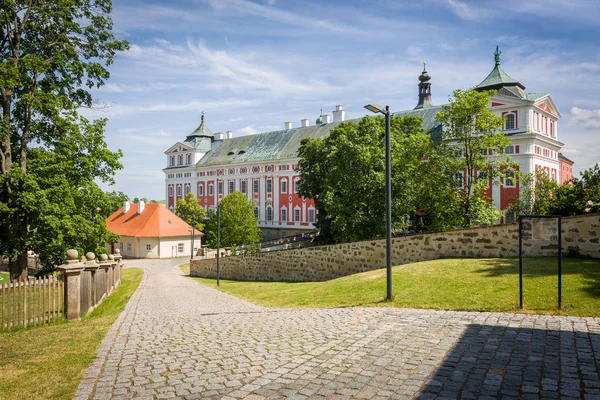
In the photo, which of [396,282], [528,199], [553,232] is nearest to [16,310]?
[396,282]

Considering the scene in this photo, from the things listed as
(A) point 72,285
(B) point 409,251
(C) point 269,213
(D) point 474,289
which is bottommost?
(D) point 474,289

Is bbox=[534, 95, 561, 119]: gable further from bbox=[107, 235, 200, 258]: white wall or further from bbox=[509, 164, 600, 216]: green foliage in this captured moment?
bbox=[107, 235, 200, 258]: white wall

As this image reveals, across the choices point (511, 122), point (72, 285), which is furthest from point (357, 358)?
point (511, 122)

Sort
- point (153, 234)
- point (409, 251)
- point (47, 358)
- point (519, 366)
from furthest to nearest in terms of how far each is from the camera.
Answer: point (153, 234) < point (409, 251) < point (47, 358) < point (519, 366)

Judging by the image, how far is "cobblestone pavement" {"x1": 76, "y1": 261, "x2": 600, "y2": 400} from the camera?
5457 mm

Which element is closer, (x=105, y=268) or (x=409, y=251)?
(x=105, y=268)

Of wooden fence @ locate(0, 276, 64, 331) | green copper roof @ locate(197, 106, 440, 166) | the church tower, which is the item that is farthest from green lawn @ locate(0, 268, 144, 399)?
the church tower

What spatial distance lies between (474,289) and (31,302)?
34.6 ft

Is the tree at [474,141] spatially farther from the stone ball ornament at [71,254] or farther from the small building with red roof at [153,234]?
the small building with red roof at [153,234]

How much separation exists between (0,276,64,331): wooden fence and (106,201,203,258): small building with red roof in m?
43.1

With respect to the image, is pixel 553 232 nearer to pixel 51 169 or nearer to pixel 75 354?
pixel 75 354

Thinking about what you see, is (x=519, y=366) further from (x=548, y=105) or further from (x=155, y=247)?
(x=155, y=247)

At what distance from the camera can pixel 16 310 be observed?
11.0 m

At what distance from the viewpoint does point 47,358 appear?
7.11 meters
